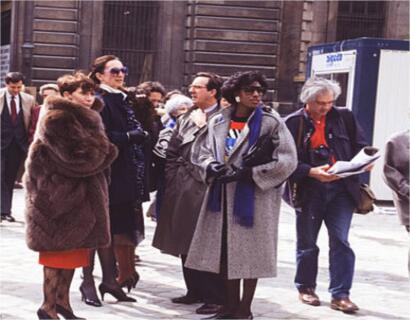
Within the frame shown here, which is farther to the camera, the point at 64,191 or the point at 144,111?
the point at 144,111

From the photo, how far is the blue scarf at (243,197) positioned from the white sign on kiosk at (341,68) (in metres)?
→ 8.39

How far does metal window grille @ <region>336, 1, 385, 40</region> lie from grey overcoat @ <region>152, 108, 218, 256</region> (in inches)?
821

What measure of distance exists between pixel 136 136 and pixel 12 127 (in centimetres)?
474

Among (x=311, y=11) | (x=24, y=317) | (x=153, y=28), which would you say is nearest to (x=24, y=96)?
(x=24, y=317)

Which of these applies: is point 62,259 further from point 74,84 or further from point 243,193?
point 243,193

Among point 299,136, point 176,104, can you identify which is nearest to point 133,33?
point 176,104

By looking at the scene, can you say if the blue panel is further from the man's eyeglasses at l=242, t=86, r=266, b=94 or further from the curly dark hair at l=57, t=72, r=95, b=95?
the curly dark hair at l=57, t=72, r=95, b=95

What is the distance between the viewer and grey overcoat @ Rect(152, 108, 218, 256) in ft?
22.3

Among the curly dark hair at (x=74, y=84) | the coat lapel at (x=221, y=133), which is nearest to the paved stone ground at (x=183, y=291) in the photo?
the coat lapel at (x=221, y=133)

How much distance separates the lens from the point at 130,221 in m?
6.97

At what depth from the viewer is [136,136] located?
6.78 meters

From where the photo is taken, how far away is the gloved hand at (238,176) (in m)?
6.11

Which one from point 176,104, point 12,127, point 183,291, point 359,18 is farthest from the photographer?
point 359,18

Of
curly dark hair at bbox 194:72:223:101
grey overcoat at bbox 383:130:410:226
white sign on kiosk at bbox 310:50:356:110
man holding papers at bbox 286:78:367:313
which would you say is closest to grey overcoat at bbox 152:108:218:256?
curly dark hair at bbox 194:72:223:101
